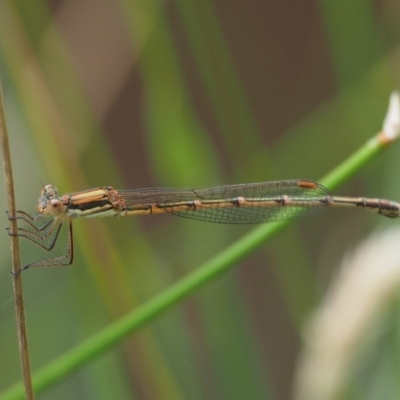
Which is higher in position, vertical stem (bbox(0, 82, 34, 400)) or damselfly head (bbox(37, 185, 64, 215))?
damselfly head (bbox(37, 185, 64, 215))

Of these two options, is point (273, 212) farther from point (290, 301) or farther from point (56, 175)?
point (56, 175)

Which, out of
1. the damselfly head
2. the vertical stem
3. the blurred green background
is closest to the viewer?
the vertical stem

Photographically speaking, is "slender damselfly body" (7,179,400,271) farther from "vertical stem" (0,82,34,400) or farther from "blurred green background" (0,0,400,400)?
"vertical stem" (0,82,34,400)

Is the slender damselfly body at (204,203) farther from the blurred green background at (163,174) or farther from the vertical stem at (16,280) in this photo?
the vertical stem at (16,280)

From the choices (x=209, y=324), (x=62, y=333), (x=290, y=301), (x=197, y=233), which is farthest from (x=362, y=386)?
(x=62, y=333)

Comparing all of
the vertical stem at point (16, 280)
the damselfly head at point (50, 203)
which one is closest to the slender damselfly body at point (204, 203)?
the damselfly head at point (50, 203)

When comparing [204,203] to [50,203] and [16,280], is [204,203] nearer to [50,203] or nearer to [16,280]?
[50,203]

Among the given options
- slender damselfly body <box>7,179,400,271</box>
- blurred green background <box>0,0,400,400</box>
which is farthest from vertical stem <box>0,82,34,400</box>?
blurred green background <box>0,0,400,400</box>

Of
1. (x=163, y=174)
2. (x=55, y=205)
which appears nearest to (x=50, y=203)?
(x=55, y=205)
